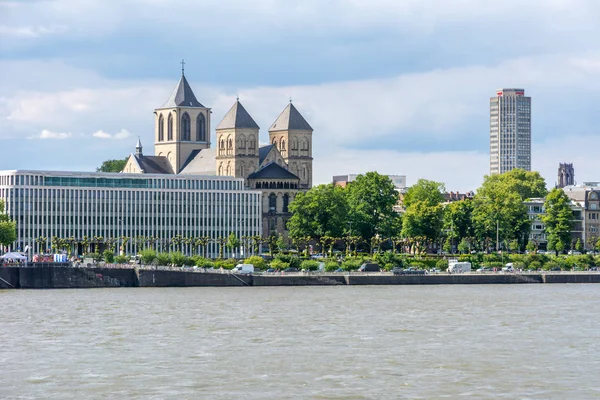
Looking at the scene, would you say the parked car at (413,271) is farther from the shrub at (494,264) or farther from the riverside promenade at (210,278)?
the shrub at (494,264)

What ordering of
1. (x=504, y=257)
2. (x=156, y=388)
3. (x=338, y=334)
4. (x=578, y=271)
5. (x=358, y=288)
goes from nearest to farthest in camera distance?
(x=156, y=388), (x=338, y=334), (x=358, y=288), (x=578, y=271), (x=504, y=257)

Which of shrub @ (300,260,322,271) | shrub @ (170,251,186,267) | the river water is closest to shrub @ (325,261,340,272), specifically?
shrub @ (300,260,322,271)

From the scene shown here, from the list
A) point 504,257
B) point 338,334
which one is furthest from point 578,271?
point 338,334

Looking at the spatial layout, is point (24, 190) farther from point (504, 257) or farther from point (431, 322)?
point (431, 322)

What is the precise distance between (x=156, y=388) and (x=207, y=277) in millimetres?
85820

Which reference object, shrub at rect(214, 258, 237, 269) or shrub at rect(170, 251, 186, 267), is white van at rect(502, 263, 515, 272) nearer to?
shrub at rect(214, 258, 237, 269)

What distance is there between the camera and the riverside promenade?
138m

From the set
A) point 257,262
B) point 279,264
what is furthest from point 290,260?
point 257,262

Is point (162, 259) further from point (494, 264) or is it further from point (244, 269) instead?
point (494, 264)

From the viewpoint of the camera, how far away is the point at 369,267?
167250 mm

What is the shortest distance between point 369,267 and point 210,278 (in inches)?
1048

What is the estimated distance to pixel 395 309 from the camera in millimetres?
108062

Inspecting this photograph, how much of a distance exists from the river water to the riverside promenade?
15167 mm

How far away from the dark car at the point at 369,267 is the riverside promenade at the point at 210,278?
8089mm
